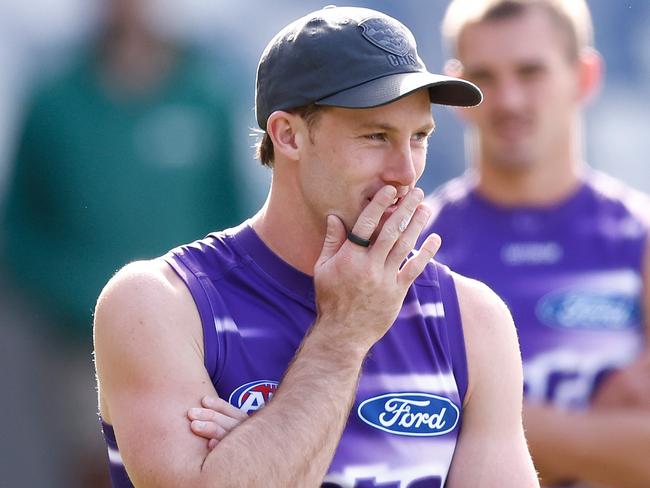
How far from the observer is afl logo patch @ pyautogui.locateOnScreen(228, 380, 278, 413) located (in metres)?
3.38

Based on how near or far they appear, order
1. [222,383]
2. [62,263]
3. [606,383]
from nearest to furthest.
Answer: [222,383] < [606,383] < [62,263]

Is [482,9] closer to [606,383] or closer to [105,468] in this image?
[606,383]

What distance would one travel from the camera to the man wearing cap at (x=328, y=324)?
3.26 m

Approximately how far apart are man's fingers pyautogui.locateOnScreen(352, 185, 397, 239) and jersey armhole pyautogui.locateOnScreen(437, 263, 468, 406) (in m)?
0.34

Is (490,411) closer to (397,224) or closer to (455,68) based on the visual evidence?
(397,224)

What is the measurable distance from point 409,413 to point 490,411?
0.23 meters

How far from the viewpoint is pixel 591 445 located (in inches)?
203

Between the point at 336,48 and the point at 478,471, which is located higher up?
the point at 336,48

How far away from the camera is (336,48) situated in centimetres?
353

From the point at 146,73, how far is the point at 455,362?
2.83 metres

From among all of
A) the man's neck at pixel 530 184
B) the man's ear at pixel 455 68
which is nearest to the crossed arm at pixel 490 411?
the man's neck at pixel 530 184

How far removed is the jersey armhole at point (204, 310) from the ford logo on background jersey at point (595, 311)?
7.02 ft

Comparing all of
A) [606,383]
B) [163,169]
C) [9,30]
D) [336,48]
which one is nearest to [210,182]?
[163,169]

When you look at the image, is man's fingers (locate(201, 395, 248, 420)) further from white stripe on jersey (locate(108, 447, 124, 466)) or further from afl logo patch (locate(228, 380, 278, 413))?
white stripe on jersey (locate(108, 447, 124, 466))
